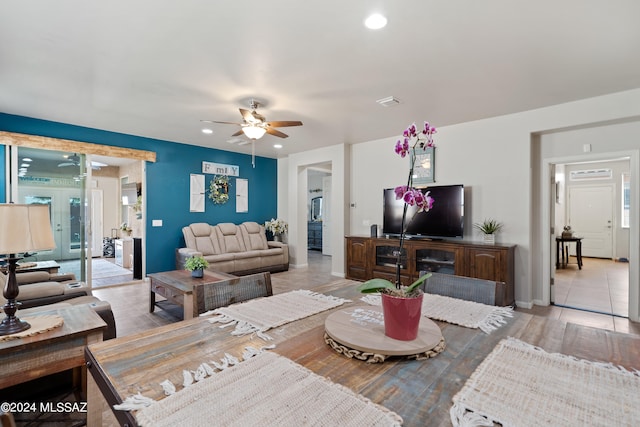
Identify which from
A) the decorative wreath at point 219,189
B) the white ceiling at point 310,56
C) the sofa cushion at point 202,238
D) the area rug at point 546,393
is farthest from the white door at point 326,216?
the area rug at point 546,393

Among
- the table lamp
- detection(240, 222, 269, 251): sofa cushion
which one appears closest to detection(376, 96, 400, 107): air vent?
the table lamp

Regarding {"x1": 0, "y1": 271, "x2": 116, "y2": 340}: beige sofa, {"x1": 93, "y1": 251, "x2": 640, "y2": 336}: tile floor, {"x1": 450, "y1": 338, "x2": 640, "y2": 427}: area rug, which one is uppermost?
{"x1": 450, "y1": 338, "x2": 640, "y2": 427}: area rug

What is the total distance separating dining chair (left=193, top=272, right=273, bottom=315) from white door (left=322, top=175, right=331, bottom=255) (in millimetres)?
7218

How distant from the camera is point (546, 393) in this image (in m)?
0.85

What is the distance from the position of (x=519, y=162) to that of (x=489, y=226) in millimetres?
914

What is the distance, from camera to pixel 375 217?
18.3ft

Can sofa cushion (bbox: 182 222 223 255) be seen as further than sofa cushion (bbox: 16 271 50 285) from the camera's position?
Yes

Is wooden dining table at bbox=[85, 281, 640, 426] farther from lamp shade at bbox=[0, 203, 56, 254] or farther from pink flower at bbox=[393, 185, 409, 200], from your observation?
lamp shade at bbox=[0, 203, 56, 254]

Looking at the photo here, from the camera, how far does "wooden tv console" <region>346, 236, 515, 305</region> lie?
3.82 m

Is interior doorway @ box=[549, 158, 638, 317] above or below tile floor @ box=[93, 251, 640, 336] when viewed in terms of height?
above

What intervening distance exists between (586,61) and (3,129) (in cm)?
679

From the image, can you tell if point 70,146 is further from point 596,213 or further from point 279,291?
point 596,213

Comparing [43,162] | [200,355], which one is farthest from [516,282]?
[43,162]

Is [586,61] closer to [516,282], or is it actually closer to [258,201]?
[516,282]
